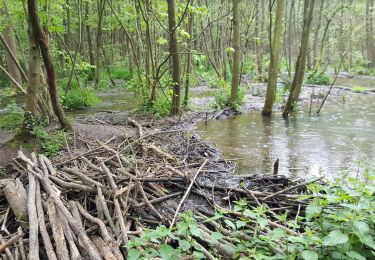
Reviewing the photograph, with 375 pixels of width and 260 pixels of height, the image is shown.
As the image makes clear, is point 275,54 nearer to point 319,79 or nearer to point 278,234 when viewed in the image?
point 278,234

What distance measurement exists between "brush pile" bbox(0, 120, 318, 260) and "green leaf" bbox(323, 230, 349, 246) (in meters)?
0.49

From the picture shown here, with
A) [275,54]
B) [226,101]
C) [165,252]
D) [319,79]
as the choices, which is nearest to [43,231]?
[165,252]

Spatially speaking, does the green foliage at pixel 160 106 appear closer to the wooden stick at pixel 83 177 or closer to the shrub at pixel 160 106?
the shrub at pixel 160 106

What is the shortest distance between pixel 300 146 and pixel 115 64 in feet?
81.5

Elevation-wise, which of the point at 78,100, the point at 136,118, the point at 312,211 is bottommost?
the point at 136,118

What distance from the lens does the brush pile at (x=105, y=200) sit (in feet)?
10.8

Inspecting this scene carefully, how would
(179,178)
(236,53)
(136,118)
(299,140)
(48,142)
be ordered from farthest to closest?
1. (236,53)
2. (136,118)
3. (299,140)
4. (48,142)
5. (179,178)

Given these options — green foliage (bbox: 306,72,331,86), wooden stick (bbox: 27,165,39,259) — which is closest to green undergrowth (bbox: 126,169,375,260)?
wooden stick (bbox: 27,165,39,259)

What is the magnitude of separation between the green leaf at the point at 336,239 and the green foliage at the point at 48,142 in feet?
15.8

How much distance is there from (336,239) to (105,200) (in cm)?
244

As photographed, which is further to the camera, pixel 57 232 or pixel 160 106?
pixel 160 106

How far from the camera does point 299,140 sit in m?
9.45

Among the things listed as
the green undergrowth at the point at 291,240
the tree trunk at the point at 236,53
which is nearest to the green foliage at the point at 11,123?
the green undergrowth at the point at 291,240

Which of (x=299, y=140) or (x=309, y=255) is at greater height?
(x=309, y=255)
